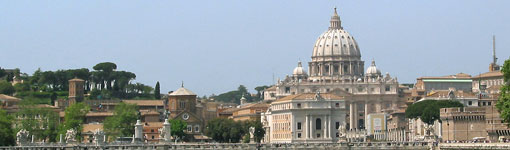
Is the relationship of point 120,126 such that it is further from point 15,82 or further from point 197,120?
point 15,82

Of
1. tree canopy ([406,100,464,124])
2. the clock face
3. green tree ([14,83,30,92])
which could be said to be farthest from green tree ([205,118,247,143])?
green tree ([14,83,30,92])

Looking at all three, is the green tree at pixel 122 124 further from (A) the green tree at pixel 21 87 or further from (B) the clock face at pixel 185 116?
(A) the green tree at pixel 21 87

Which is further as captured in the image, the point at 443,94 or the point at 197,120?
the point at 443,94

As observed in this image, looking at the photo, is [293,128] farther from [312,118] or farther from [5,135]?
[5,135]

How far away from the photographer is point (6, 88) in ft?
609

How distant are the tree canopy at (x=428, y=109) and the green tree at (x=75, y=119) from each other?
31262 millimetres

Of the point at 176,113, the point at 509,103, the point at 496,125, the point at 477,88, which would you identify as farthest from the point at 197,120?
the point at 509,103

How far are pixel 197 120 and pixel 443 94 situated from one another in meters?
31.5

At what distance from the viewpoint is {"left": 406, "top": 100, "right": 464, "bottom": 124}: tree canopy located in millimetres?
142337

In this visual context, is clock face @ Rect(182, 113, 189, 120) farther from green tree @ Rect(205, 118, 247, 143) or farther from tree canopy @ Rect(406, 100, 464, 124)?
tree canopy @ Rect(406, 100, 464, 124)

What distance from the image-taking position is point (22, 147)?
262 feet

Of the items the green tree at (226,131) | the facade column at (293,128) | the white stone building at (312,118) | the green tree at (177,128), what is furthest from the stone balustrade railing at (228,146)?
the facade column at (293,128)

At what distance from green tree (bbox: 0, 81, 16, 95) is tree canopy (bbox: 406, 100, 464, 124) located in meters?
51.3

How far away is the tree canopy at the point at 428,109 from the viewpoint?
142m
